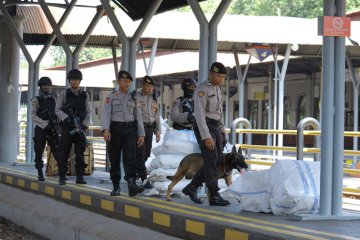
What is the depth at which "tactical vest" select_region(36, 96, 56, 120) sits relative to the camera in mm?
10820

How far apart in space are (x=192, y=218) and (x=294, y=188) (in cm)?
100

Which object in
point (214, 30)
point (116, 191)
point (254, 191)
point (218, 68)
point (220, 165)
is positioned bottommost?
point (116, 191)

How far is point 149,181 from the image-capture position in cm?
920

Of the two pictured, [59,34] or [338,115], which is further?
[59,34]

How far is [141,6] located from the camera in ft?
38.5

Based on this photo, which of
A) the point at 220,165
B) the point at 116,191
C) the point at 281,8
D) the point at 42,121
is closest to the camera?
the point at 220,165

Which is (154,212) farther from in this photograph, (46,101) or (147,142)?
(46,101)

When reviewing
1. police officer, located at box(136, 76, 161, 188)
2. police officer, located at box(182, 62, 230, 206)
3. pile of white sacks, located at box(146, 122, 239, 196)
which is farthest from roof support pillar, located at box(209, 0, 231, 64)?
police officer, located at box(136, 76, 161, 188)

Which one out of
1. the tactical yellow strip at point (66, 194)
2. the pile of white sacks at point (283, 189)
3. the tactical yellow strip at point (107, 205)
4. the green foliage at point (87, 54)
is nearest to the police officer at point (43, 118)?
the tactical yellow strip at point (66, 194)

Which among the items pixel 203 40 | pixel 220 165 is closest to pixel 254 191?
pixel 220 165

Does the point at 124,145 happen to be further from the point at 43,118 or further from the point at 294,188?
the point at 43,118

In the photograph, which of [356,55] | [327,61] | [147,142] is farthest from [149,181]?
[356,55]

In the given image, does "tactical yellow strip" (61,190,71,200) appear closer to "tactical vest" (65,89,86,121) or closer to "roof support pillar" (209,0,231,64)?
"tactical vest" (65,89,86,121)

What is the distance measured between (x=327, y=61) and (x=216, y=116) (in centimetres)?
156
